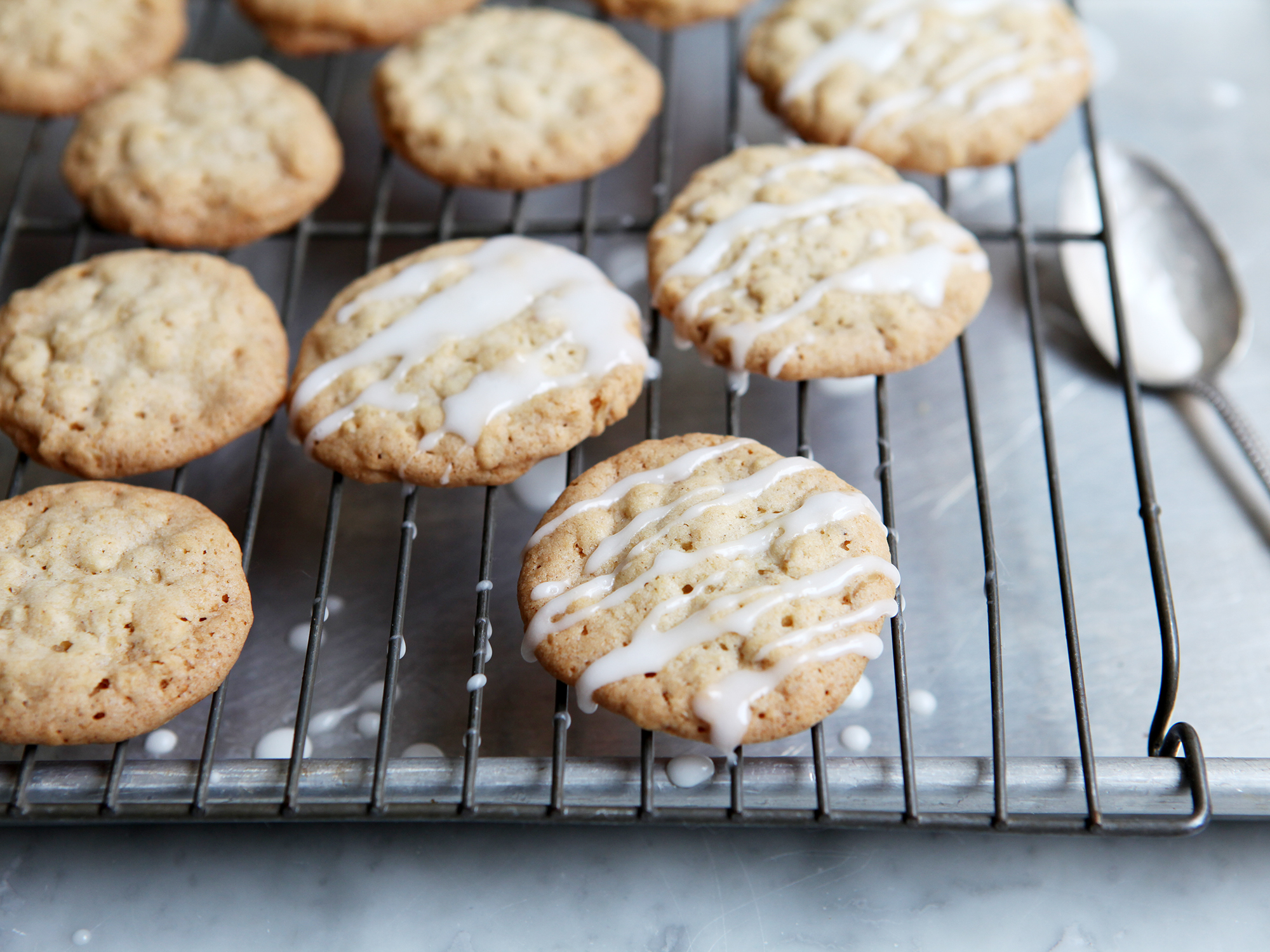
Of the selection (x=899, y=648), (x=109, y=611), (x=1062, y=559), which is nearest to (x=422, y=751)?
(x=109, y=611)

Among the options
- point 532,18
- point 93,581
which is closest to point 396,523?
point 93,581

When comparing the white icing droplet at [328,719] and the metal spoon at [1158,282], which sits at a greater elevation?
the metal spoon at [1158,282]

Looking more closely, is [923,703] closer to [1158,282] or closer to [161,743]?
[1158,282]

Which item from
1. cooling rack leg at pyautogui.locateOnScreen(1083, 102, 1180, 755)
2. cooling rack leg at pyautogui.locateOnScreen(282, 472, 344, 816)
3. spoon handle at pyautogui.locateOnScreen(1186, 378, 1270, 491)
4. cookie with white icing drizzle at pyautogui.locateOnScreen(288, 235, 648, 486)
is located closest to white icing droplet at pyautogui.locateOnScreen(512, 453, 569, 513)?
cookie with white icing drizzle at pyautogui.locateOnScreen(288, 235, 648, 486)

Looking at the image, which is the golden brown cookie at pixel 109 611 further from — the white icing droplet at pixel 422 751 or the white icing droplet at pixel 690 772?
the white icing droplet at pixel 690 772

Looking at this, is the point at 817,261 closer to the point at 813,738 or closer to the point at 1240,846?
the point at 813,738

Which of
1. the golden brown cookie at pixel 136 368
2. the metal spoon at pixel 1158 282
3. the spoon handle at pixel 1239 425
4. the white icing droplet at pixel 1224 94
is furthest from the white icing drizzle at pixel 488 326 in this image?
the white icing droplet at pixel 1224 94

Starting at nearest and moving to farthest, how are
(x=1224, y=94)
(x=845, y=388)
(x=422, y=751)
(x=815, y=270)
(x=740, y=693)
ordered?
(x=740, y=693)
(x=422, y=751)
(x=815, y=270)
(x=845, y=388)
(x=1224, y=94)
